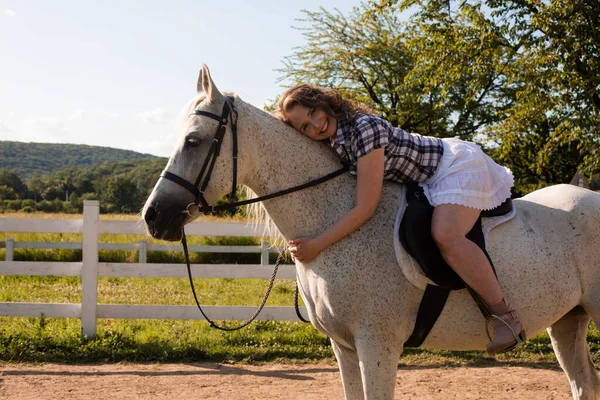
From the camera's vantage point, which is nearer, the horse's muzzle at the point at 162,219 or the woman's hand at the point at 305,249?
the horse's muzzle at the point at 162,219

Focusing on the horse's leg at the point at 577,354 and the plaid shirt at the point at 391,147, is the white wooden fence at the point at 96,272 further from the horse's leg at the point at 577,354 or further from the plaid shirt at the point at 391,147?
the plaid shirt at the point at 391,147

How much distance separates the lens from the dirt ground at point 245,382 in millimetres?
5320

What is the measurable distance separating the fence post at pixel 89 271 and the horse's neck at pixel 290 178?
4.52m

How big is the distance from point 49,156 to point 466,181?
149m

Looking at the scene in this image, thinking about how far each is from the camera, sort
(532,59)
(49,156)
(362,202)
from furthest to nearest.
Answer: (49,156) < (532,59) < (362,202)

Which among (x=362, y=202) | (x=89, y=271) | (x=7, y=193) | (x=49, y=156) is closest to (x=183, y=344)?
(x=89, y=271)

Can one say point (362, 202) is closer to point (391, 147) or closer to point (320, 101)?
point (391, 147)

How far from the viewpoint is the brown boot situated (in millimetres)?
2902

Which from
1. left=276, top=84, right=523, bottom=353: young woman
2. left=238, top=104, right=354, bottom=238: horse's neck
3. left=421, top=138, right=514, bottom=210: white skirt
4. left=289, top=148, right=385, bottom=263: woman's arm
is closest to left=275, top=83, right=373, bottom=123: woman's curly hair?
left=276, top=84, right=523, bottom=353: young woman

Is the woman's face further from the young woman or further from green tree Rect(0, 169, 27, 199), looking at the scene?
green tree Rect(0, 169, 27, 199)

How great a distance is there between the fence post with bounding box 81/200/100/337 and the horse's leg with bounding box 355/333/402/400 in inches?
192

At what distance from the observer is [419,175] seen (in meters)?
3.12

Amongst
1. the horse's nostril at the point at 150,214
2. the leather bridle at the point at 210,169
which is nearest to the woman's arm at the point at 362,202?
the leather bridle at the point at 210,169

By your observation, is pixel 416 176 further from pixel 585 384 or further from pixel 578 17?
pixel 578 17
